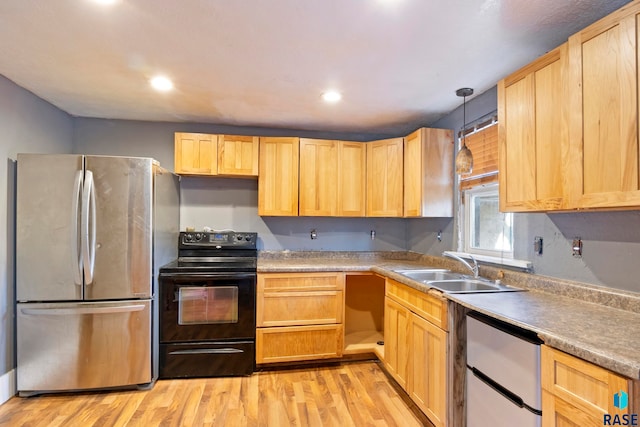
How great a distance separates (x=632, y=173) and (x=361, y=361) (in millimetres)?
2495

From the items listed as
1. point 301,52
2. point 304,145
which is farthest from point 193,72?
point 304,145

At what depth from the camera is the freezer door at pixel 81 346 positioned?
2.27 m

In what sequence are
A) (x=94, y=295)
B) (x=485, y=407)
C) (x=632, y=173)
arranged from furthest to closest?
(x=94, y=295)
(x=485, y=407)
(x=632, y=173)

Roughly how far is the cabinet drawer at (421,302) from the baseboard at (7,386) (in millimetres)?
2863

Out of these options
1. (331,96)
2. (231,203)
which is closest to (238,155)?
(231,203)

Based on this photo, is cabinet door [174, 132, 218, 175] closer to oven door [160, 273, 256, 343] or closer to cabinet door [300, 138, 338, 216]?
cabinet door [300, 138, 338, 216]

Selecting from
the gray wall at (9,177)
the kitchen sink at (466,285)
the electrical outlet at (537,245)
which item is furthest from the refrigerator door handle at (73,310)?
the electrical outlet at (537,245)

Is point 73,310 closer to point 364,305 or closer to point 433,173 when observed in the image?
point 364,305

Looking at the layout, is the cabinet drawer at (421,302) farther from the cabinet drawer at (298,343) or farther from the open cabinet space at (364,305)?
the open cabinet space at (364,305)

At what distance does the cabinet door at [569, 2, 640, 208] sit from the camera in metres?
1.17

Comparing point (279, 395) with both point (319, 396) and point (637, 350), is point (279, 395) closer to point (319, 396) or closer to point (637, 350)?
point (319, 396)

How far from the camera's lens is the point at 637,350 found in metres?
1.02

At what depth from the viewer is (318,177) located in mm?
3168

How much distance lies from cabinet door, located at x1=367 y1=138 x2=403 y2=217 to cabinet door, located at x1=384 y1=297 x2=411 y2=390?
0.95 metres
